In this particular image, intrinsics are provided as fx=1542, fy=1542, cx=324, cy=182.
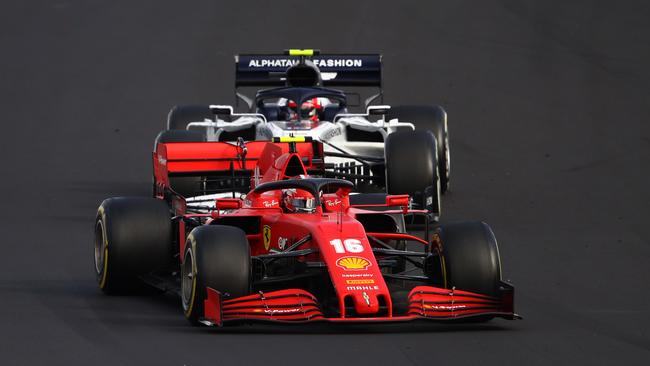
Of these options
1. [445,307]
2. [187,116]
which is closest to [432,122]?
[187,116]

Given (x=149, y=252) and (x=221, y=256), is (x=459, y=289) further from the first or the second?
(x=149, y=252)

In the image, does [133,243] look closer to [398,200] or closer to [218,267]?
[218,267]

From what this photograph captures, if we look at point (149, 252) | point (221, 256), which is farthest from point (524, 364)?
point (149, 252)

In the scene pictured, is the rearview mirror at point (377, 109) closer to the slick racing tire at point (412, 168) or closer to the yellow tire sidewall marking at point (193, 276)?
the slick racing tire at point (412, 168)

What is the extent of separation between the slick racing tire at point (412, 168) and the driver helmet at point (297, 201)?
5.36 meters

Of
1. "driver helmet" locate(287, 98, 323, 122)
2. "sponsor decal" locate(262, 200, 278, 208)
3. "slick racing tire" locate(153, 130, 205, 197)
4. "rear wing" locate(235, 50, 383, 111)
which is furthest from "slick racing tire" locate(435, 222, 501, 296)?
"rear wing" locate(235, 50, 383, 111)

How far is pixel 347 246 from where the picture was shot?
11570mm

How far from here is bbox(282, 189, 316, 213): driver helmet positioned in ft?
41.2

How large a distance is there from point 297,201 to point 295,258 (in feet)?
2.17

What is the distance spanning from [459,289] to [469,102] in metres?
18.4

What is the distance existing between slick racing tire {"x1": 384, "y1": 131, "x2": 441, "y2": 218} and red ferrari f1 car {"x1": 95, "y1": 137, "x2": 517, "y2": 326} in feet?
13.5

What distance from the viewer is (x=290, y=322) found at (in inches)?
435

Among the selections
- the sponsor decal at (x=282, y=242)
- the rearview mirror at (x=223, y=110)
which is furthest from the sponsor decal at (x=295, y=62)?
the sponsor decal at (x=282, y=242)

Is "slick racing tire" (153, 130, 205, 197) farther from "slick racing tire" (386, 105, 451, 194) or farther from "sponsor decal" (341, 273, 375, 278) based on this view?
"sponsor decal" (341, 273, 375, 278)
